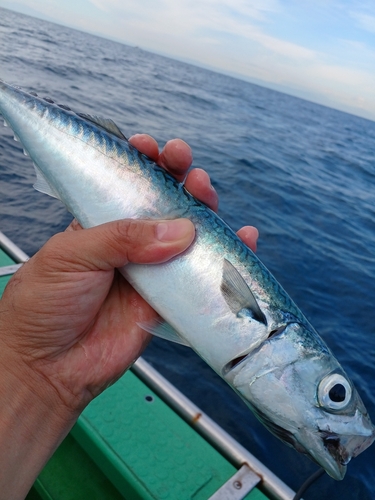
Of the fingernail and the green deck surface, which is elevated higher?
the fingernail

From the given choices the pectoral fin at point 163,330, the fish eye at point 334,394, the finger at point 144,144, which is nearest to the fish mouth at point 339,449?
the fish eye at point 334,394

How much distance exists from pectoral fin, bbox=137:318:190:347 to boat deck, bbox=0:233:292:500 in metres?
1.51

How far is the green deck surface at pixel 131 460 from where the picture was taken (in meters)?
3.32

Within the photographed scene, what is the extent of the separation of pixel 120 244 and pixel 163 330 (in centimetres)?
64

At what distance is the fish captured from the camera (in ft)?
7.17

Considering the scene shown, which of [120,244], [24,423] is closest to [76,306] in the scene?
[120,244]

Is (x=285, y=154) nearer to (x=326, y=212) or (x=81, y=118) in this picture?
(x=326, y=212)

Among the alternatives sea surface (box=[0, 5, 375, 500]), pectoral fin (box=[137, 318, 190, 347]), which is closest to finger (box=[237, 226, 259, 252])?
pectoral fin (box=[137, 318, 190, 347])

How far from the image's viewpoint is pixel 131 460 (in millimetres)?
3375

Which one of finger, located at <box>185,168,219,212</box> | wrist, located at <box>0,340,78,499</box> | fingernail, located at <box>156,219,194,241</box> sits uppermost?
finger, located at <box>185,168,219,212</box>

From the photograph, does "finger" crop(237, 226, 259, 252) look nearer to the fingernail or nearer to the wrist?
the fingernail

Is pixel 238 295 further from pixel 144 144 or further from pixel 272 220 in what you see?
pixel 272 220

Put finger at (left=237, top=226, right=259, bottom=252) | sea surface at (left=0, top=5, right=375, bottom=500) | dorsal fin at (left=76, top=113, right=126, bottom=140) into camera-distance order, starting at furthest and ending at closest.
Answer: sea surface at (left=0, top=5, right=375, bottom=500) → finger at (left=237, top=226, right=259, bottom=252) → dorsal fin at (left=76, top=113, right=126, bottom=140)

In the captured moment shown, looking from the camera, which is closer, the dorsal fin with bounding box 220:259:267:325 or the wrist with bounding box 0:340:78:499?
the wrist with bounding box 0:340:78:499
